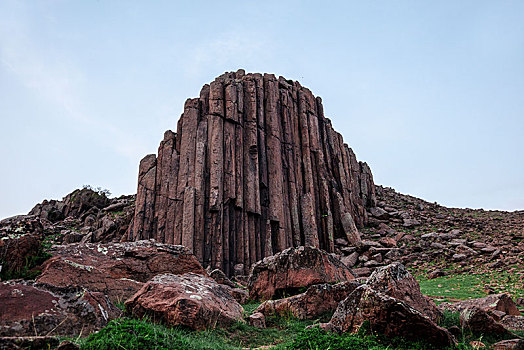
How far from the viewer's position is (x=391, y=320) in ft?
20.2

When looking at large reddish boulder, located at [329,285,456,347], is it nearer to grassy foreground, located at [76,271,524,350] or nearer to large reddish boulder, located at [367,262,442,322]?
grassy foreground, located at [76,271,524,350]

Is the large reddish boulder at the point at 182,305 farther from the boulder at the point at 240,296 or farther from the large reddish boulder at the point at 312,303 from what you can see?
the boulder at the point at 240,296

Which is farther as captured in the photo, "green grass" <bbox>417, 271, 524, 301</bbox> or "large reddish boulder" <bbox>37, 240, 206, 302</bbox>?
"green grass" <bbox>417, 271, 524, 301</bbox>

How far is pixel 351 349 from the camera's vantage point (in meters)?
5.23

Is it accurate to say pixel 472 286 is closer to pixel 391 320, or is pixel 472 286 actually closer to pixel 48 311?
pixel 391 320

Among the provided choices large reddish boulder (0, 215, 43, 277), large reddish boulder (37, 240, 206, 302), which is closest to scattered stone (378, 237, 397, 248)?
large reddish boulder (37, 240, 206, 302)

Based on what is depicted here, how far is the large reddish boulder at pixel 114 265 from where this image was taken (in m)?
9.90

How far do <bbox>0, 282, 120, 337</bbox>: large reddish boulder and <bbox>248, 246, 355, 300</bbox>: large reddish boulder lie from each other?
6204 millimetres

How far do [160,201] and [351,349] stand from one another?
23812 mm

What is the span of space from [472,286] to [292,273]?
9.81 m

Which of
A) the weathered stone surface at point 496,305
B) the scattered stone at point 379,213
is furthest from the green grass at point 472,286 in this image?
the scattered stone at point 379,213

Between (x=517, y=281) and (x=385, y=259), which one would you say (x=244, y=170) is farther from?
(x=517, y=281)

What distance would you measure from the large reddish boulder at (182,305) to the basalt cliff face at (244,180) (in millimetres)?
17077

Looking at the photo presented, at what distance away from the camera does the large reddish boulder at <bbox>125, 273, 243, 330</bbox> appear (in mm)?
6750
